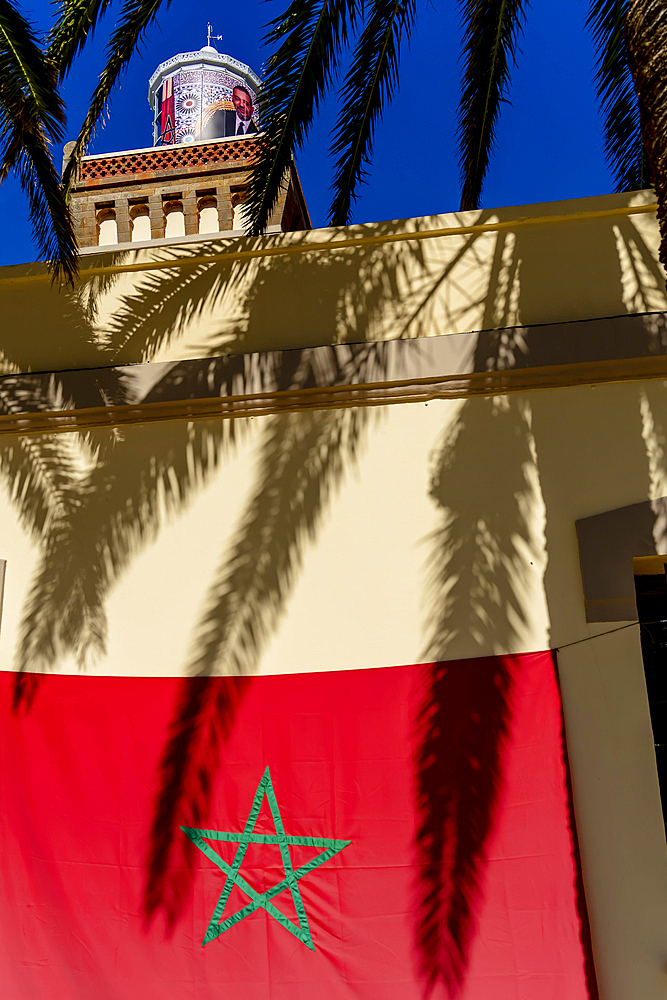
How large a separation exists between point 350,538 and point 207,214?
16.6 meters

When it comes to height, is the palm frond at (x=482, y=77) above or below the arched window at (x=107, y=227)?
below

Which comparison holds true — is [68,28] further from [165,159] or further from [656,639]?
[165,159]

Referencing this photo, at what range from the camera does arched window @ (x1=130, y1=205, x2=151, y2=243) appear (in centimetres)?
1962

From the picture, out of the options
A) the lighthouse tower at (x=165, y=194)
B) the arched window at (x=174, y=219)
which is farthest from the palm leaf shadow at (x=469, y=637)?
the arched window at (x=174, y=219)

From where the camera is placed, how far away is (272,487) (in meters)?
4.91

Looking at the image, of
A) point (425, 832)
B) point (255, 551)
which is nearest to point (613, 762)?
point (425, 832)

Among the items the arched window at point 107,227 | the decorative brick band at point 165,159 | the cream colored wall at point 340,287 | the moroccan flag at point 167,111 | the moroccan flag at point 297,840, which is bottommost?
the moroccan flag at point 297,840

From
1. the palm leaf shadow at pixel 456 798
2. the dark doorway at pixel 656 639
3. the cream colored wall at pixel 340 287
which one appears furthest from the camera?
the cream colored wall at pixel 340 287

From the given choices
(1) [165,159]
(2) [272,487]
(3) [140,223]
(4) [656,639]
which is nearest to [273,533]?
(2) [272,487]

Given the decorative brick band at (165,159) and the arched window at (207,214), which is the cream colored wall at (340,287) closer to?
the arched window at (207,214)

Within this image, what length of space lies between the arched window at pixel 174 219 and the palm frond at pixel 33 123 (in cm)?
1502

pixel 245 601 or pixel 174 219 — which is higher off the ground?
pixel 174 219

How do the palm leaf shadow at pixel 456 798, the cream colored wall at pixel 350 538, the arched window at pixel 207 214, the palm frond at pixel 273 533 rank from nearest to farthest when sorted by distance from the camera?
the palm leaf shadow at pixel 456 798 < the cream colored wall at pixel 350 538 < the palm frond at pixel 273 533 < the arched window at pixel 207 214

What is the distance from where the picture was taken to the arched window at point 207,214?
19.5 m
